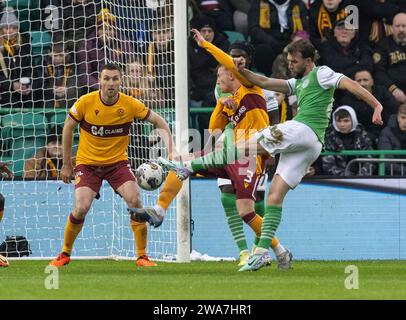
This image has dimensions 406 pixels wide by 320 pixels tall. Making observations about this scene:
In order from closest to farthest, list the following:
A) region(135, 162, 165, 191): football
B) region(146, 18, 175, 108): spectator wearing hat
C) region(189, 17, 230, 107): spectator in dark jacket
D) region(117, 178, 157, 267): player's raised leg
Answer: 1. region(135, 162, 165, 191): football
2. region(117, 178, 157, 267): player's raised leg
3. region(146, 18, 175, 108): spectator wearing hat
4. region(189, 17, 230, 107): spectator in dark jacket

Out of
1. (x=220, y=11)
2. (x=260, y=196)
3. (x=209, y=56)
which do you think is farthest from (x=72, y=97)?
(x=260, y=196)

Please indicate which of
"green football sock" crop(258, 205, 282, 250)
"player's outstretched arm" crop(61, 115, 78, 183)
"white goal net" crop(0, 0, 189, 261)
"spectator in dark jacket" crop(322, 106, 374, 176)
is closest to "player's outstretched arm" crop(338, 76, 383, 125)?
"green football sock" crop(258, 205, 282, 250)

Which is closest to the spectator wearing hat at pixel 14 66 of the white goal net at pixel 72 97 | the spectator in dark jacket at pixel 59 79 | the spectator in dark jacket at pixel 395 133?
the white goal net at pixel 72 97

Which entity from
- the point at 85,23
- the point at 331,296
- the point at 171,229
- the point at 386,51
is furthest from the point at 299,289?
the point at 386,51

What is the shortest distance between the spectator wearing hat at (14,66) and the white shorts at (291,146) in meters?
5.79

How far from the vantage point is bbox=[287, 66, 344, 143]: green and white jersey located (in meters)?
11.7

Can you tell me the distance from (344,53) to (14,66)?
4944 millimetres

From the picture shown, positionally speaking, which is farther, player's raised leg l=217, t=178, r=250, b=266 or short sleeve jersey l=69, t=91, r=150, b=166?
player's raised leg l=217, t=178, r=250, b=266

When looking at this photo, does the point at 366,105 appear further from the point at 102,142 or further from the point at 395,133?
the point at 102,142

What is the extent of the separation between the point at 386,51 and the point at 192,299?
1032 cm

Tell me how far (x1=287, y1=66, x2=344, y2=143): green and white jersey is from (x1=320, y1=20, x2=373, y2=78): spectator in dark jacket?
6.32m

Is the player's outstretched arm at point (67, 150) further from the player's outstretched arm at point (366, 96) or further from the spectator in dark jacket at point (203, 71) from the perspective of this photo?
the spectator in dark jacket at point (203, 71)

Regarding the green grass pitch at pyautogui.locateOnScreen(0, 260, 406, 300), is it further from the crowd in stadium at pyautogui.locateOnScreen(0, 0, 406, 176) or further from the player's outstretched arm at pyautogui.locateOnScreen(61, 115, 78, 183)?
the crowd in stadium at pyautogui.locateOnScreen(0, 0, 406, 176)

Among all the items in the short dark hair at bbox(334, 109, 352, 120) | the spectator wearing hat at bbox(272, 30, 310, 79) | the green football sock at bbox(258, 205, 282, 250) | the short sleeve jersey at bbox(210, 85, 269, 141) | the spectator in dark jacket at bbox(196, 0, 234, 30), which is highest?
the spectator in dark jacket at bbox(196, 0, 234, 30)
